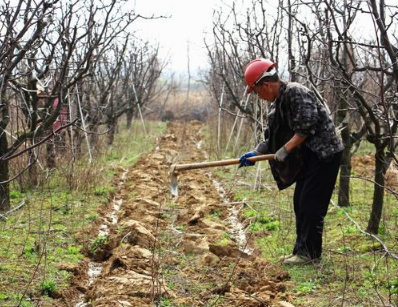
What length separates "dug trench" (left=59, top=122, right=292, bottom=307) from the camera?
4160 millimetres

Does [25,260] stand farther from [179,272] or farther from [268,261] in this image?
[268,261]

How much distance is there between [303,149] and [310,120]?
0.40 meters

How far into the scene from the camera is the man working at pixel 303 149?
4.75 metres

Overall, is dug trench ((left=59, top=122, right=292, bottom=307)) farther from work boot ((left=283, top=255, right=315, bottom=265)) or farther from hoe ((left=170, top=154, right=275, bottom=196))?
hoe ((left=170, top=154, right=275, bottom=196))

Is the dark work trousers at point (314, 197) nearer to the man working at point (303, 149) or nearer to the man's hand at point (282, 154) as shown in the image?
the man working at point (303, 149)

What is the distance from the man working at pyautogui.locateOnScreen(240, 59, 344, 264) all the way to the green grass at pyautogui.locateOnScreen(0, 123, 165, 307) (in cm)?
189

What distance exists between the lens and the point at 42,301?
4.08m

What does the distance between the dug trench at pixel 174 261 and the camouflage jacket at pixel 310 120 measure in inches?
42.1

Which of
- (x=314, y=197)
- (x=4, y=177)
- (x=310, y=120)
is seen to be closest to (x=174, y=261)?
(x=314, y=197)

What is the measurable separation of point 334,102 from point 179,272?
13.0 ft

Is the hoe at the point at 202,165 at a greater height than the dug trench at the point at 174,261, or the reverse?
the hoe at the point at 202,165

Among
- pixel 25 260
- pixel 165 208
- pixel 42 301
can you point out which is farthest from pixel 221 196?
pixel 42 301

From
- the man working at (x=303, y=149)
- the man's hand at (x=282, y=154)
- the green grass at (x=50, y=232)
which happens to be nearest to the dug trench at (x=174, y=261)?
the green grass at (x=50, y=232)

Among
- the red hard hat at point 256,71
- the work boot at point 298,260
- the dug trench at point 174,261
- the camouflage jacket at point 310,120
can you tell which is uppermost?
the red hard hat at point 256,71
